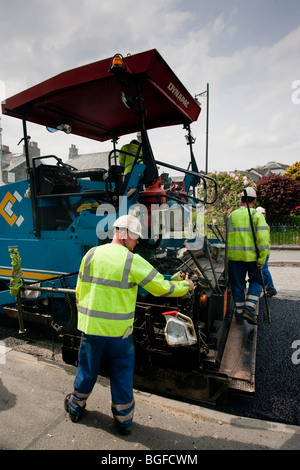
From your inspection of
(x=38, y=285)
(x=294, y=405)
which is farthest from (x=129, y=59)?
(x=294, y=405)

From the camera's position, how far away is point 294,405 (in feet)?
8.61

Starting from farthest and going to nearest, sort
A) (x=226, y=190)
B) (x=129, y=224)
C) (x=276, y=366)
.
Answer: (x=226, y=190)
(x=276, y=366)
(x=129, y=224)

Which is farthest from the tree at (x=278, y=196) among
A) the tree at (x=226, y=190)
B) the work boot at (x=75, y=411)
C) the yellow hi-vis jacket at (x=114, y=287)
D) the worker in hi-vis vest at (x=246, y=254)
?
the work boot at (x=75, y=411)

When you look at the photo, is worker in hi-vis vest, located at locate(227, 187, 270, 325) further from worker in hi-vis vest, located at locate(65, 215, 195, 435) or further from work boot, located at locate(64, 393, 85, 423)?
work boot, located at locate(64, 393, 85, 423)

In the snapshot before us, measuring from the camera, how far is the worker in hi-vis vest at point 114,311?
2.17 m

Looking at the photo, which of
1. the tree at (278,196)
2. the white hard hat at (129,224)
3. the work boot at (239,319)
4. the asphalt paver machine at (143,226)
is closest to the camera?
the white hard hat at (129,224)

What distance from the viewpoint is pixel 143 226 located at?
10.4ft

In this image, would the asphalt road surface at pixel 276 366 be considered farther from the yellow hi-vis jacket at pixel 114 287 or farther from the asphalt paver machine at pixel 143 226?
the yellow hi-vis jacket at pixel 114 287

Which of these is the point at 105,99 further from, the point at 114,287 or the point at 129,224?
the point at 114,287

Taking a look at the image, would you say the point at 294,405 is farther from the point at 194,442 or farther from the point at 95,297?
the point at 95,297

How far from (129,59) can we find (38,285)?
8.71 feet

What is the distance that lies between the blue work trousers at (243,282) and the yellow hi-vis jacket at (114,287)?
1.78 m

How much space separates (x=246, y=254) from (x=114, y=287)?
207cm

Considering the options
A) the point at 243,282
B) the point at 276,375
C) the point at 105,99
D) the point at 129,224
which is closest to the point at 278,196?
the point at 243,282
